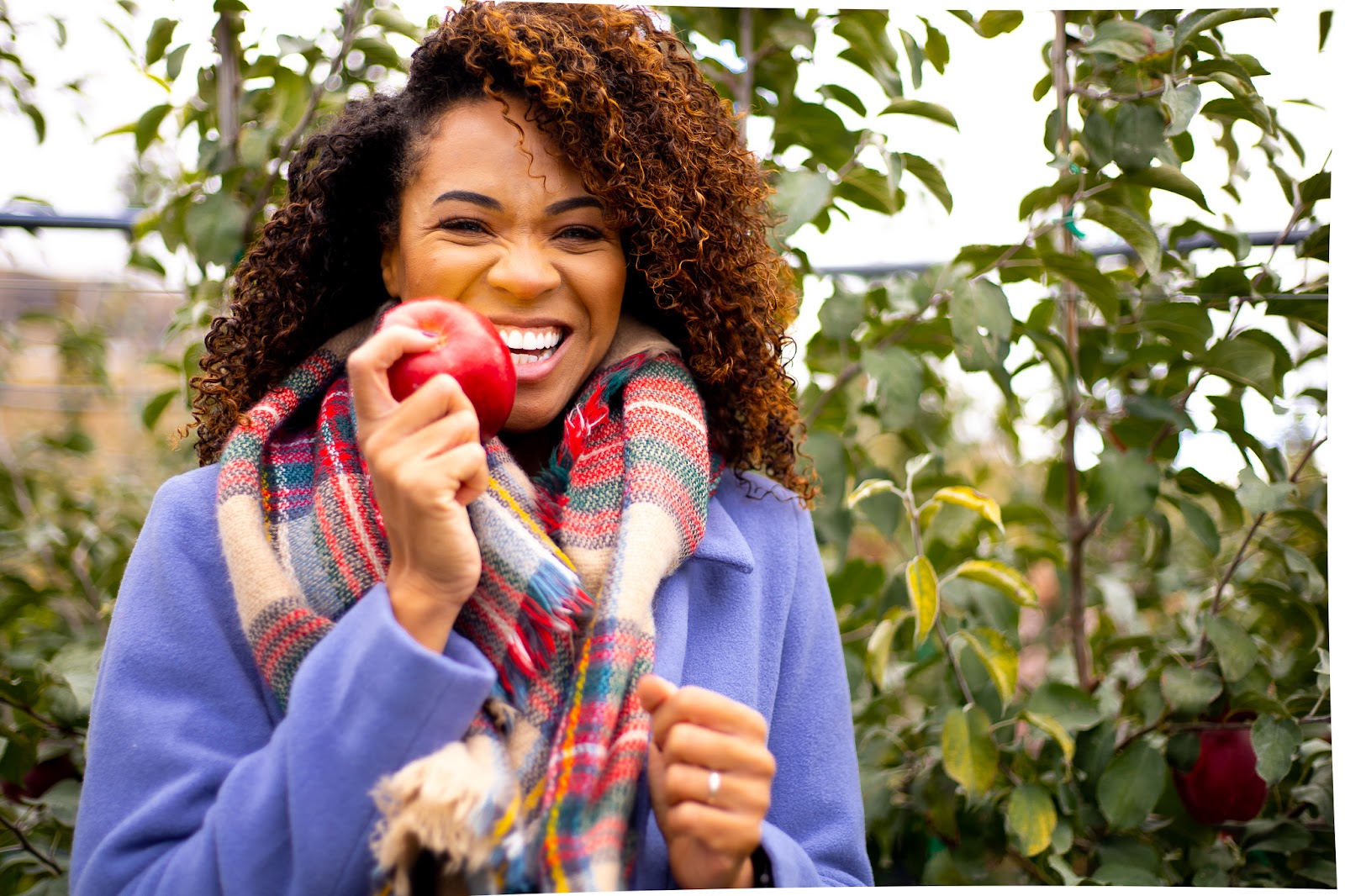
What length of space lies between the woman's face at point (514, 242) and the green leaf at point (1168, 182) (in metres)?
0.71

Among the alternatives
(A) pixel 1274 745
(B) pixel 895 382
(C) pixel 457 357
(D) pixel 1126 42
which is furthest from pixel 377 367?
(A) pixel 1274 745

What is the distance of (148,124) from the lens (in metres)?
1.57

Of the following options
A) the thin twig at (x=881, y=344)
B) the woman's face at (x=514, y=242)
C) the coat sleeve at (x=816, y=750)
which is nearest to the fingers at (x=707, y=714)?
the coat sleeve at (x=816, y=750)

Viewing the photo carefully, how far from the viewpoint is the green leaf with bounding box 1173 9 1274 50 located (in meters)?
1.24

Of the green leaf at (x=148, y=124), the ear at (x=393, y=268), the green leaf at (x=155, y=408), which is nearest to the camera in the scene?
the ear at (x=393, y=268)

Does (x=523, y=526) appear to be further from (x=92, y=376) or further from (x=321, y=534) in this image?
(x=92, y=376)

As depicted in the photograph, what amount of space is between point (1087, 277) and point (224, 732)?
110cm

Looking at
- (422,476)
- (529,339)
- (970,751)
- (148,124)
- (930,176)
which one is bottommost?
(970,751)

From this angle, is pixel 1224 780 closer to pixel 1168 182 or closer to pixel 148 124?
pixel 1168 182

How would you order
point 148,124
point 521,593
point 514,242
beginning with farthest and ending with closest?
point 148,124 < point 514,242 < point 521,593

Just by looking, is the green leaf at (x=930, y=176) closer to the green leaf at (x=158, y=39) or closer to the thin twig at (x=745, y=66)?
the thin twig at (x=745, y=66)

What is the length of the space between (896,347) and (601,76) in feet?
1.95

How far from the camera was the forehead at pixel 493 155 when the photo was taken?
0.96 meters

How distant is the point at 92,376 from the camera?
6.98ft
